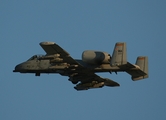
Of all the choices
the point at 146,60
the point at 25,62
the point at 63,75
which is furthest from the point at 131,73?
the point at 25,62

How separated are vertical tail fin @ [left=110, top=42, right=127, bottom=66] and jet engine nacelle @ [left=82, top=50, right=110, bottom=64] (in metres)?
2.99

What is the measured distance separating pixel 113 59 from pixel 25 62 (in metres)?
14.4

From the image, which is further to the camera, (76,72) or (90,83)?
(90,83)

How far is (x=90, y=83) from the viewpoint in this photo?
224 feet

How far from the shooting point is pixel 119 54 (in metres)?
55.5

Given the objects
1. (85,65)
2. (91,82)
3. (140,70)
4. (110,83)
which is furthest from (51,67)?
(110,83)

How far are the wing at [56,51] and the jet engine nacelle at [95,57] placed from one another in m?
1.72

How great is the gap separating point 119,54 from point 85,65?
700 centimetres

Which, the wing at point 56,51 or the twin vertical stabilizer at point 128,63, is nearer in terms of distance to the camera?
the twin vertical stabilizer at point 128,63

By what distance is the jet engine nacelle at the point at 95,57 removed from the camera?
58.6m

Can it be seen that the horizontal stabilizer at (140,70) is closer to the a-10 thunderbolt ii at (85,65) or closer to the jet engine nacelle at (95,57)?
the a-10 thunderbolt ii at (85,65)

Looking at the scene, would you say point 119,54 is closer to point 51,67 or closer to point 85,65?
point 85,65

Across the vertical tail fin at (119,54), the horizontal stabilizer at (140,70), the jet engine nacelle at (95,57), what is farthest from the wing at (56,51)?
the horizontal stabilizer at (140,70)

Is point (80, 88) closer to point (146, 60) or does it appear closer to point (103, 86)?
point (103, 86)
